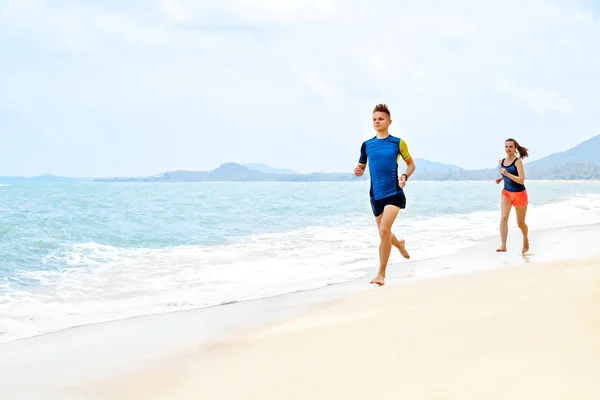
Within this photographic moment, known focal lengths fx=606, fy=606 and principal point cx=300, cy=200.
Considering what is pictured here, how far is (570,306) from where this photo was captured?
4062 mm

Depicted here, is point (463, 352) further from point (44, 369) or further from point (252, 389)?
point (44, 369)

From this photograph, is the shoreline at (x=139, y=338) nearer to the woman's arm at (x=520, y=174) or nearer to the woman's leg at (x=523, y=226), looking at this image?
the woman's leg at (x=523, y=226)

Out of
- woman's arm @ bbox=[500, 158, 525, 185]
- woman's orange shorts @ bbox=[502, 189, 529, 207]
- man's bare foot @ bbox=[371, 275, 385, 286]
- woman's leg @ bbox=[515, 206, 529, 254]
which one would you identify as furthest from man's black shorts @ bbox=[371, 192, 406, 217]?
woman's orange shorts @ bbox=[502, 189, 529, 207]

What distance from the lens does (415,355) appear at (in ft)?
11.2

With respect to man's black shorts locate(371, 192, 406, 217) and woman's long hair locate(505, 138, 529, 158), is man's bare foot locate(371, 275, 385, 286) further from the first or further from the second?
woman's long hair locate(505, 138, 529, 158)

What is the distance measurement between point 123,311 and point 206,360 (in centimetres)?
232

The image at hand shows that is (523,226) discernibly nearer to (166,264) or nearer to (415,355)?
(166,264)

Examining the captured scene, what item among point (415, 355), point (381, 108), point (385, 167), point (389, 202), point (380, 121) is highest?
point (381, 108)

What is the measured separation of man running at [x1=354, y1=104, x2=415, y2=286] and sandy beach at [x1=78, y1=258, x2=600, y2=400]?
1739 millimetres

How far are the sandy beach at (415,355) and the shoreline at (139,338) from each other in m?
0.23

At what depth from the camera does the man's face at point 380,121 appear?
648cm

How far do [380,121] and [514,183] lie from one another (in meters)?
3.62

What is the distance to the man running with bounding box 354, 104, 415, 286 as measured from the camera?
21.3ft

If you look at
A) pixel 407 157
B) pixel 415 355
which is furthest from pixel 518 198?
pixel 415 355
